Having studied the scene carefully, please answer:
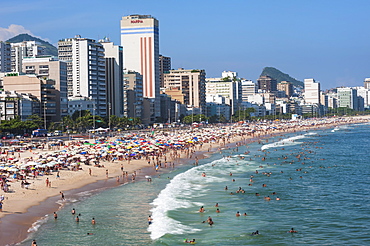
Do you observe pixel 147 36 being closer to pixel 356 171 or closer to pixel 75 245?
pixel 356 171

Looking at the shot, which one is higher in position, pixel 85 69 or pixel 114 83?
pixel 85 69

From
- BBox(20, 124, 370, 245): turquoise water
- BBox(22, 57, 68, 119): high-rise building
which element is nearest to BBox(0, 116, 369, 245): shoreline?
BBox(20, 124, 370, 245): turquoise water

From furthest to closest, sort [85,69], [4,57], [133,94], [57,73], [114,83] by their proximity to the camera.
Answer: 1. [4,57]
2. [133,94]
3. [114,83]
4. [85,69]
5. [57,73]

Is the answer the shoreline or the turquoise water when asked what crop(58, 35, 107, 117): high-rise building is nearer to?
the shoreline

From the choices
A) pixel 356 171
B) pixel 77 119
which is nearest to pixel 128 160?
pixel 356 171

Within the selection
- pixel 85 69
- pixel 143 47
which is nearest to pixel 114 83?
pixel 85 69

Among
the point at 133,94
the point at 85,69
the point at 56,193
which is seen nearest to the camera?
the point at 56,193

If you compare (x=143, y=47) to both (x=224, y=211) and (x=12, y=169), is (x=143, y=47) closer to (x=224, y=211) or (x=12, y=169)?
(x=12, y=169)
